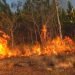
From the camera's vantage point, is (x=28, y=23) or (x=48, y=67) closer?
(x=48, y=67)

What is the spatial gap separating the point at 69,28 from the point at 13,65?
1837 centimetres

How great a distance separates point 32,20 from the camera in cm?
2925

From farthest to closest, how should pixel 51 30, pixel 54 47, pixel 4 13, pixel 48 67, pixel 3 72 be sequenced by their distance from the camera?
pixel 4 13 < pixel 51 30 < pixel 54 47 < pixel 48 67 < pixel 3 72

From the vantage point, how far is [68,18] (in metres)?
31.0

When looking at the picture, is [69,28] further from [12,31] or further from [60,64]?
[60,64]

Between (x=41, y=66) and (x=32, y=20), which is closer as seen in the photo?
(x=41, y=66)

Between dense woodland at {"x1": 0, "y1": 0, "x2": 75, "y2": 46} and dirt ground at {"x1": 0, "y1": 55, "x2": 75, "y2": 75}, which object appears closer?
dirt ground at {"x1": 0, "y1": 55, "x2": 75, "y2": 75}

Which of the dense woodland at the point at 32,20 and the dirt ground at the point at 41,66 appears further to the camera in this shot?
the dense woodland at the point at 32,20

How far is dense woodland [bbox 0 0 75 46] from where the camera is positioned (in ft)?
92.6

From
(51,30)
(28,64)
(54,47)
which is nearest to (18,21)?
(51,30)

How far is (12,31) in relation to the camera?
2862 centimetres

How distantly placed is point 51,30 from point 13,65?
16586 mm

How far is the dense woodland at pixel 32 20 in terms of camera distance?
2823cm

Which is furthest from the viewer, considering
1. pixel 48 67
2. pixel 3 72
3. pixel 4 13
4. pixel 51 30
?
pixel 4 13
